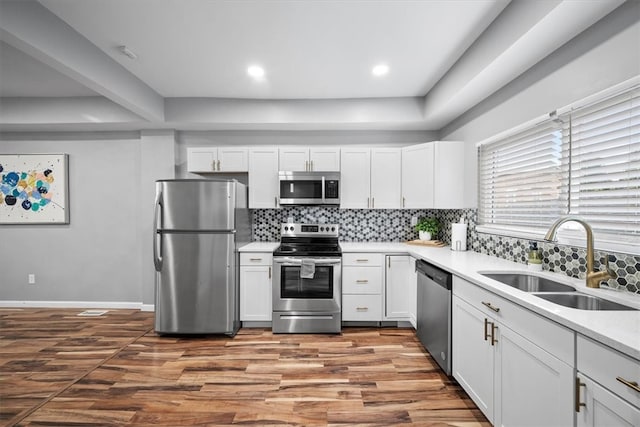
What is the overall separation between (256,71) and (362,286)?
252 cm

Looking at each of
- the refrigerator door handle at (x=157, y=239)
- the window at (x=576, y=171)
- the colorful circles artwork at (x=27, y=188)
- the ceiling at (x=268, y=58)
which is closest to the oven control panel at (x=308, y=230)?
the ceiling at (x=268, y=58)


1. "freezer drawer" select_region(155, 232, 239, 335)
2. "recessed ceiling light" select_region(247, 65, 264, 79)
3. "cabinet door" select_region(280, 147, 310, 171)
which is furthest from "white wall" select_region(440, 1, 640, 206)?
"freezer drawer" select_region(155, 232, 239, 335)

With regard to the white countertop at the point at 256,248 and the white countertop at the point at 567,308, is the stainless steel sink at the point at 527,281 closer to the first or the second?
the white countertop at the point at 567,308

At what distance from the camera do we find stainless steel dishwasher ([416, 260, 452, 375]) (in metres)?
2.35

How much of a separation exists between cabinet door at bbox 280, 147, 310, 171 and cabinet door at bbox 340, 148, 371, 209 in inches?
17.8

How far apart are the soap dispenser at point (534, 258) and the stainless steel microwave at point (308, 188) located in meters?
2.01

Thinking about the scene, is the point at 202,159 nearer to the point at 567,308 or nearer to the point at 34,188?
the point at 34,188

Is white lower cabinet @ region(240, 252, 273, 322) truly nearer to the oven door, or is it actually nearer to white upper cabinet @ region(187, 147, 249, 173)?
the oven door

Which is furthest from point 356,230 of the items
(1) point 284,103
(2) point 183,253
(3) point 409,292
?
(2) point 183,253

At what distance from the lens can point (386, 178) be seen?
3.78 metres

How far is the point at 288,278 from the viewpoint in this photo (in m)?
3.35

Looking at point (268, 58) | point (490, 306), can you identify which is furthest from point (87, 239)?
point (490, 306)

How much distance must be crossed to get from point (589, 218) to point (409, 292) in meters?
1.88

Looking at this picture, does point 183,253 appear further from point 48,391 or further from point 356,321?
point 356,321
